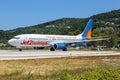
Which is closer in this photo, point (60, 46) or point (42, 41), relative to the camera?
point (42, 41)

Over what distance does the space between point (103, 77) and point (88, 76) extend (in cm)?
58

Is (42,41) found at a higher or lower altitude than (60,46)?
higher

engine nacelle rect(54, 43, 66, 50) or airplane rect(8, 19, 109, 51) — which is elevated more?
airplane rect(8, 19, 109, 51)

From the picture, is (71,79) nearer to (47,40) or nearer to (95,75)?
(95,75)

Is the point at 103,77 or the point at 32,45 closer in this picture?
the point at 103,77

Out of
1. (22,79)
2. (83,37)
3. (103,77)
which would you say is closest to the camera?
(103,77)

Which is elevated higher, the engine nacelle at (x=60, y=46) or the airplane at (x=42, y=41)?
the airplane at (x=42, y=41)

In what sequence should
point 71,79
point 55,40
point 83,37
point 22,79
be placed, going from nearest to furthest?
point 71,79 → point 22,79 → point 55,40 → point 83,37

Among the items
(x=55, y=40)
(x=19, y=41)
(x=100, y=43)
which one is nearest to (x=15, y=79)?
(x=19, y=41)

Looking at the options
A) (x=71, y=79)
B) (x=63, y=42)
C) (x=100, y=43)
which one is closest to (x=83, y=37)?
(x=63, y=42)

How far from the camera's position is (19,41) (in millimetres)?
76625

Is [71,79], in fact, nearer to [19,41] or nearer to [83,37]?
[19,41]

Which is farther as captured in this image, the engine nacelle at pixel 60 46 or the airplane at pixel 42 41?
the engine nacelle at pixel 60 46

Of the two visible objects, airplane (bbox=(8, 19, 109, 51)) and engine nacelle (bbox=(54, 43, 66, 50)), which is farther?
engine nacelle (bbox=(54, 43, 66, 50))
